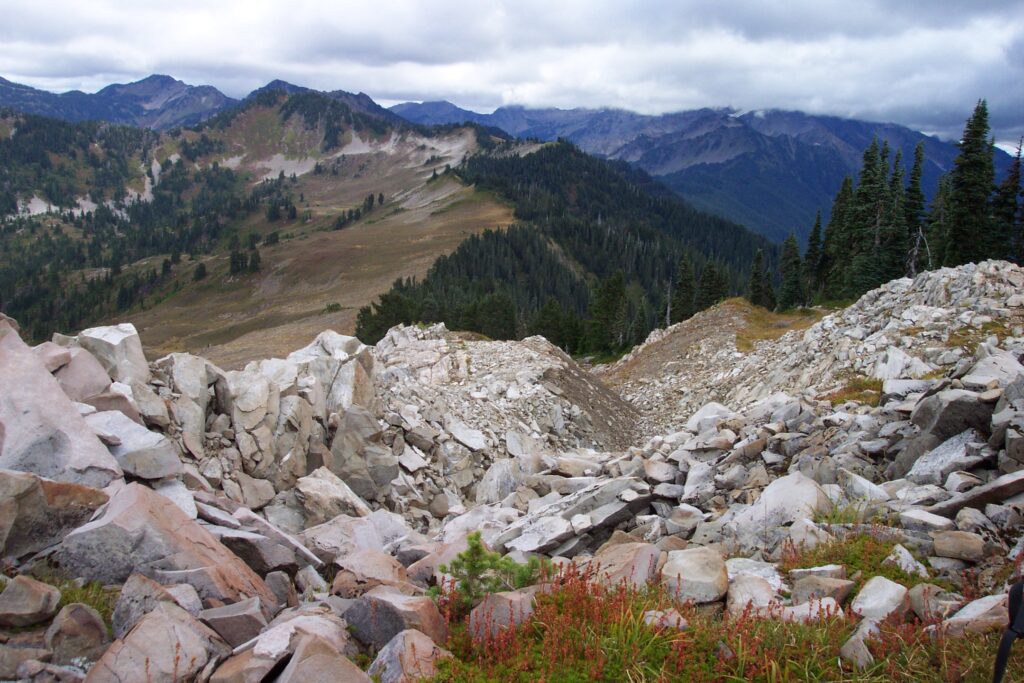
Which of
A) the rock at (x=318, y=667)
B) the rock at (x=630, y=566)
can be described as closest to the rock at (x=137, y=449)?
the rock at (x=318, y=667)

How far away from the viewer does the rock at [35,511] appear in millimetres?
7945

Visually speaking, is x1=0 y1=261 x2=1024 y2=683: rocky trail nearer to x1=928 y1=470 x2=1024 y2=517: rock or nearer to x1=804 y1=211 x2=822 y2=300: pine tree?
x1=928 y1=470 x2=1024 y2=517: rock

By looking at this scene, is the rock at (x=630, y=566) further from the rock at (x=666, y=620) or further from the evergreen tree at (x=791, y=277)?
the evergreen tree at (x=791, y=277)

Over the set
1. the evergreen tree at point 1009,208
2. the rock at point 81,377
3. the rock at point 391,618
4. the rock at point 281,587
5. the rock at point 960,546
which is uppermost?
the evergreen tree at point 1009,208

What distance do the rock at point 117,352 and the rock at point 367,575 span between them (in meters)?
9.23

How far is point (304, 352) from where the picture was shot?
82.3ft

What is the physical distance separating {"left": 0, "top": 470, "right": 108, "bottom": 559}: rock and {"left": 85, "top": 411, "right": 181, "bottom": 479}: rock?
6.98ft

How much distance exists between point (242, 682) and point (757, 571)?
20.7 feet

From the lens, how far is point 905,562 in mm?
7371

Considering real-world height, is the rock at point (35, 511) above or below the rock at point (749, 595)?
above

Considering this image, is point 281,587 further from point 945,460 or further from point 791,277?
point 791,277

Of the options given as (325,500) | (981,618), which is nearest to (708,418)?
(325,500)

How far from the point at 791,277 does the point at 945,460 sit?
76530 mm

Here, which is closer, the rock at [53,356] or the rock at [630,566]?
the rock at [630,566]
